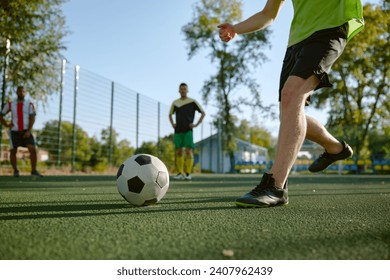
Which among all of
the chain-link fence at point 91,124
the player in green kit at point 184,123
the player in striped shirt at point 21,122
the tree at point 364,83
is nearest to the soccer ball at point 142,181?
the player in green kit at point 184,123

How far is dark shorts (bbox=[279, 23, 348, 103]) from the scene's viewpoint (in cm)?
245

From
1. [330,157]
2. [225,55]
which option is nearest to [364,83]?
[225,55]

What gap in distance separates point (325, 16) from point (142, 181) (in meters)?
1.77

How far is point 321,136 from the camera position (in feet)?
9.90

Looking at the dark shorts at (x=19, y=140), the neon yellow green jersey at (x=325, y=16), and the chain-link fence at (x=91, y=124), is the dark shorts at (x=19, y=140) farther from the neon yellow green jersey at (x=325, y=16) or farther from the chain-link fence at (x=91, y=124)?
the neon yellow green jersey at (x=325, y=16)

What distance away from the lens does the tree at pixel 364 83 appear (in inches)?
853

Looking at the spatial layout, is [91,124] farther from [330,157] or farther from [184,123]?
[330,157]

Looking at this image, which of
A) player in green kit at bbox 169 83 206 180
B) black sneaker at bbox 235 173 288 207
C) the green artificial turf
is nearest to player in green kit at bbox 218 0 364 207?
black sneaker at bbox 235 173 288 207

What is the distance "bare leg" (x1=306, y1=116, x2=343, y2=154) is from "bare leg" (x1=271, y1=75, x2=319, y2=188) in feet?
1.32

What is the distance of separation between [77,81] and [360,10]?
10188 millimetres

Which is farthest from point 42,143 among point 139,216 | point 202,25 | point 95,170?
point 202,25

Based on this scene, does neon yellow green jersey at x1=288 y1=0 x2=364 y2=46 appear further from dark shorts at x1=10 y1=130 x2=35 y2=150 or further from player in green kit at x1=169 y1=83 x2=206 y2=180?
dark shorts at x1=10 y1=130 x2=35 y2=150

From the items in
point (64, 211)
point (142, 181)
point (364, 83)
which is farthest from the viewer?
point (364, 83)
